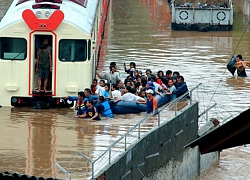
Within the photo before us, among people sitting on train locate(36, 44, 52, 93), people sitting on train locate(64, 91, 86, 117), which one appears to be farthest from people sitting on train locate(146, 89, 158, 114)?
people sitting on train locate(36, 44, 52, 93)

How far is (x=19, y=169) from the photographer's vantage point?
13.6 meters

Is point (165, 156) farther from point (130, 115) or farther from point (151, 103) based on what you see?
point (130, 115)

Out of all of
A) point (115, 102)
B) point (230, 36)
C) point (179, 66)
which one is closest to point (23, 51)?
point (115, 102)

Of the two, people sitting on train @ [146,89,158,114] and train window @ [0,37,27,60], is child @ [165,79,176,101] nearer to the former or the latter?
people sitting on train @ [146,89,158,114]

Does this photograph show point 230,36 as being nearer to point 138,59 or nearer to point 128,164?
point 138,59

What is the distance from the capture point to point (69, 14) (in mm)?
20203

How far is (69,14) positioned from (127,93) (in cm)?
289

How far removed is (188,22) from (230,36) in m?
2.81

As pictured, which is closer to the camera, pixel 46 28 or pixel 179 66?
pixel 46 28

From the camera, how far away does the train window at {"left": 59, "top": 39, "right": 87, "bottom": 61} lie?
19672mm

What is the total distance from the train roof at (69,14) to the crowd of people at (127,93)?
1.64m

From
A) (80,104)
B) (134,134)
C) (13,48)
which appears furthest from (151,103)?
(13,48)

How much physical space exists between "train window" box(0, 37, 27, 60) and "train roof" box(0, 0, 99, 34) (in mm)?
425

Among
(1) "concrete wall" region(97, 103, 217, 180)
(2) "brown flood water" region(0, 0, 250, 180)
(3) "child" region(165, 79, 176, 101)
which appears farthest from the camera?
(3) "child" region(165, 79, 176, 101)
